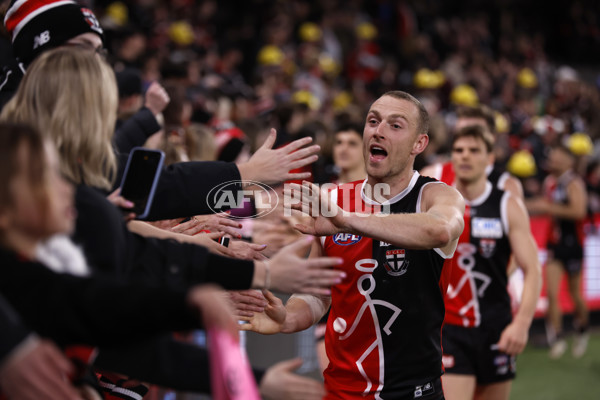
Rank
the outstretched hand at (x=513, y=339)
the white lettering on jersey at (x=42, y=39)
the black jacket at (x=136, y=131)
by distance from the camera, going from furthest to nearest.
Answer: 1. the outstretched hand at (x=513, y=339)
2. the black jacket at (x=136, y=131)
3. the white lettering on jersey at (x=42, y=39)

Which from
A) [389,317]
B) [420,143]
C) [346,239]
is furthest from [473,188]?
[389,317]

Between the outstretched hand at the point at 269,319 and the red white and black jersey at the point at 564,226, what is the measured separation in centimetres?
769

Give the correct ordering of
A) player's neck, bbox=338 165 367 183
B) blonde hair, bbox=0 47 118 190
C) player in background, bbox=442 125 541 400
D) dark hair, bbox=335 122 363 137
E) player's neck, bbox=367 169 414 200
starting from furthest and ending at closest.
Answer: dark hair, bbox=335 122 363 137 < player's neck, bbox=338 165 367 183 < player in background, bbox=442 125 541 400 < player's neck, bbox=367 169 414 200 < blonde hair, bbox=0 47 118 190

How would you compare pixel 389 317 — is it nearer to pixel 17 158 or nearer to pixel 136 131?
pixel 136 131

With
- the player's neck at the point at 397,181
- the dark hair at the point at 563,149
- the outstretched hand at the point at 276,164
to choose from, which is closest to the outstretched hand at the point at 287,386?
the outstretched hand at the point at 276,164

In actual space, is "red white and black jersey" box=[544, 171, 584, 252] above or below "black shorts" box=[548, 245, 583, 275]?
above

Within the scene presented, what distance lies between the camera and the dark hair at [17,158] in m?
2.15

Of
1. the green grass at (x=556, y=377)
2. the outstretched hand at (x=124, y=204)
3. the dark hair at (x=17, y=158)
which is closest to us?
the dark hair at (x=17, y=158)

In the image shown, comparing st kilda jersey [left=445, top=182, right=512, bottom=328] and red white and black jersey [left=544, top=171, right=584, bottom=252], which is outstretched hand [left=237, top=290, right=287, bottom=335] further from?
red white and black jersey [left=544, top=171, right=584, bottom=252]

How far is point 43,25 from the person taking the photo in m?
3.87

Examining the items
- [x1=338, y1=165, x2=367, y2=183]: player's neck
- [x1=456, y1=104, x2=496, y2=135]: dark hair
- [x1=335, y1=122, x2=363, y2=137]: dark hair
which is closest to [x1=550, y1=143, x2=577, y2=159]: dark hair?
[x1=456, y1=104, x2=496, y2=135]: dark hair

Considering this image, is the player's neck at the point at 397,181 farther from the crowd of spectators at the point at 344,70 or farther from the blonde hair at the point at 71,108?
the blonde hair at the point at 71,108

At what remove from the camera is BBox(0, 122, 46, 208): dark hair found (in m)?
2.15

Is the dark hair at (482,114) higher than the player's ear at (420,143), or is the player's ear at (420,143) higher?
the dark hair at (482,114)
